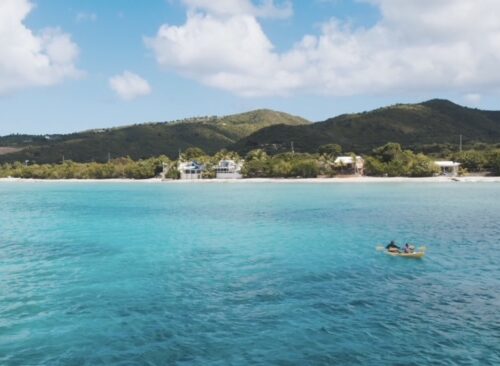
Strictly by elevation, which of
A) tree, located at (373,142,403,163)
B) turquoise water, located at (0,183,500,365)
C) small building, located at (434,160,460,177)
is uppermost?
tree, located at (373,142,403,163)

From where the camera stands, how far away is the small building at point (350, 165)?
182 m

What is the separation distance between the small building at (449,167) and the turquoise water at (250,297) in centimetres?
11453

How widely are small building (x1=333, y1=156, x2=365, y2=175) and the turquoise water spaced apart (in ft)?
400

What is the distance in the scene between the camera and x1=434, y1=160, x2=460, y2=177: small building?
549 ft

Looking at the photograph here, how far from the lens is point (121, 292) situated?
31281 millimetres

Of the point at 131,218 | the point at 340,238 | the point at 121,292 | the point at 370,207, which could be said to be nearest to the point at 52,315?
the point at 121,292

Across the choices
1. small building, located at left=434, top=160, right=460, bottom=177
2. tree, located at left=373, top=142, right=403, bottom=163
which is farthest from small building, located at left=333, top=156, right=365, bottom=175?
small building, located at left=434, top=160, right=460, bottom=177

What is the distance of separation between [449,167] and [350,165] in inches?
1320

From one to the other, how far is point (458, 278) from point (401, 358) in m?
14.8

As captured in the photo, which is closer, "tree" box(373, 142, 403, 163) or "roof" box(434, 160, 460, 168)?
"roof" box(434, 160, 460, 168)

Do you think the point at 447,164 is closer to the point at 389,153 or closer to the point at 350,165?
the point at 389,153

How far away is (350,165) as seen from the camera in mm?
183500

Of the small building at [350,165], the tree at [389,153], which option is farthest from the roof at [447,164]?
the small building at [350,165]

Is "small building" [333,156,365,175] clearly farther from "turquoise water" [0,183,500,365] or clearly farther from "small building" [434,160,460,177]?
"turquoise water" [0,183,500,365]
